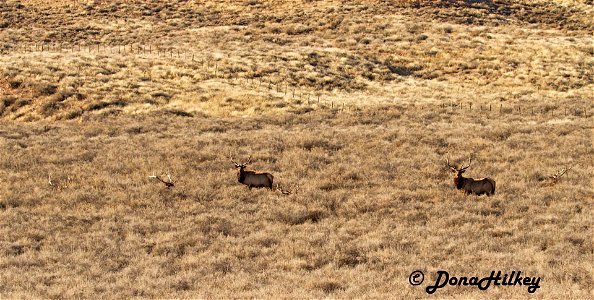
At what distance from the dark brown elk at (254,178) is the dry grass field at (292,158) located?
0.90ft

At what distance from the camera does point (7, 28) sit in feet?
159

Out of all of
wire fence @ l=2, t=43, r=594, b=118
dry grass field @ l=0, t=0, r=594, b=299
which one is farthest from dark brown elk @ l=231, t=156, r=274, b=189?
wire fence @ l=2, t=43, r=594, b=118

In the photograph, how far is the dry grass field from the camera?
36.6 ft

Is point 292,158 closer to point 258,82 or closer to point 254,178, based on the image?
point 254,178

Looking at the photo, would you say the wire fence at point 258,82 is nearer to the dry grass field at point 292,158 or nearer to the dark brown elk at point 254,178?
the dry grass field at point 292,158

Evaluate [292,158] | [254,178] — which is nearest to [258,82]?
[292,158]

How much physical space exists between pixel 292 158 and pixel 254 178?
344 centimetres

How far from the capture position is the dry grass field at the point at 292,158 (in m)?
11.2

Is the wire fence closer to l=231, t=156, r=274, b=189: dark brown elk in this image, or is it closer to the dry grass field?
the dry grass field

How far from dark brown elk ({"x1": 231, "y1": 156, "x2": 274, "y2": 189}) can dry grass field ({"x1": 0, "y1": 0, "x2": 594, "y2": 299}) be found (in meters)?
0.27

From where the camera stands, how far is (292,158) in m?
20.1

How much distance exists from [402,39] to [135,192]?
3497 cm

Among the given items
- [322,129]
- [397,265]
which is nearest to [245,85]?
[322,129]

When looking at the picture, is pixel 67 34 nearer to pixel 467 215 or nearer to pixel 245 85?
pixel 245 85
